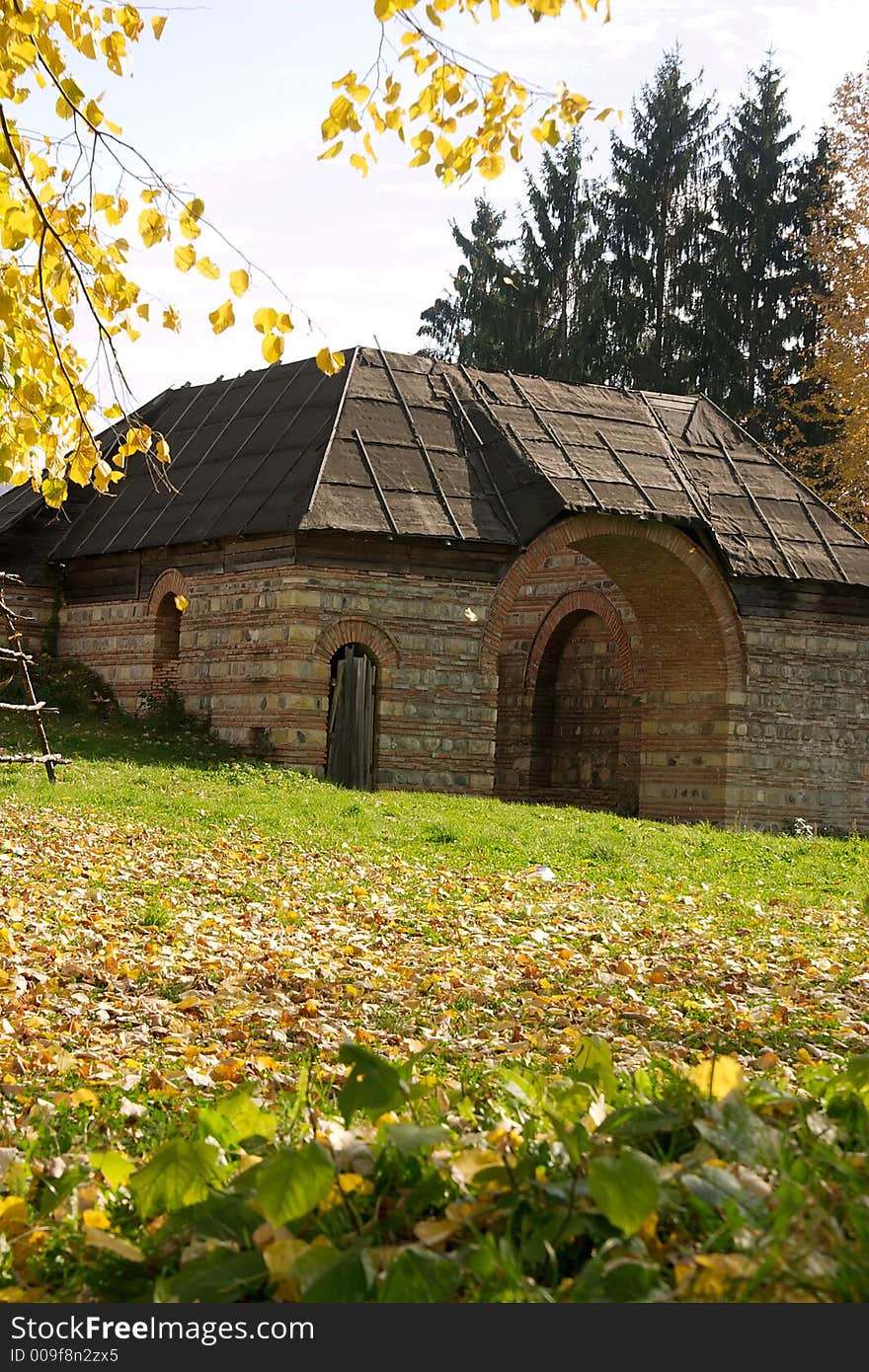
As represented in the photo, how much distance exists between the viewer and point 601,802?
81.6ft

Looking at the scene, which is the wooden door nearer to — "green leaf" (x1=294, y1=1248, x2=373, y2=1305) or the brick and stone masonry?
the brick and stone masonry

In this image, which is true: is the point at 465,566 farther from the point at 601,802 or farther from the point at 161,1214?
the point at 161,1214

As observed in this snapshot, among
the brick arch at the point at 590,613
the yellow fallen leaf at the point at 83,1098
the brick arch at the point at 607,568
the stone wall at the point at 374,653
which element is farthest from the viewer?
the brick arch at the point at 590,613

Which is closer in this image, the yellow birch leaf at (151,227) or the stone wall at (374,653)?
the yellow birch leaf at (151,227)

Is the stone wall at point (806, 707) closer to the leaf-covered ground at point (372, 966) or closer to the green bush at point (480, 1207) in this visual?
the leaf-covered ground at point (372, 966)

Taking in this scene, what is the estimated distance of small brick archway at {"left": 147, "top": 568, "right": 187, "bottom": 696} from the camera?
22016 millimetres

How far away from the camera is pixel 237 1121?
11.7 ft

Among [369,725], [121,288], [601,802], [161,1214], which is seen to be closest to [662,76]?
[601,802]

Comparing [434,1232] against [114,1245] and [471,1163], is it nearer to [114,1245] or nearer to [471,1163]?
[471,1163]

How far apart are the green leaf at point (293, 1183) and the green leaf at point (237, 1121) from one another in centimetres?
63

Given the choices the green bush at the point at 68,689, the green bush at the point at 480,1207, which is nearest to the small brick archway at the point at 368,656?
the green bush at the point at 68,689

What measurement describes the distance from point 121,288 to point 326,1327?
5.35 metres

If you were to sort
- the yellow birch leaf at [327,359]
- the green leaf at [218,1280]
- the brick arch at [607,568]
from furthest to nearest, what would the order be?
the brick arch at [607,568] < the yellow birch leaf at [327,359] < the green leaf at [218,1280]

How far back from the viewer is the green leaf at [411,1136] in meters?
3.05
